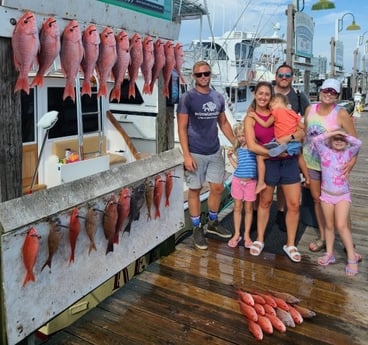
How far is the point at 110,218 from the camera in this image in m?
2.71

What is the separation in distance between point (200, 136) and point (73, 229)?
1641 mm

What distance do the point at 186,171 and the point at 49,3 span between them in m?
1.97

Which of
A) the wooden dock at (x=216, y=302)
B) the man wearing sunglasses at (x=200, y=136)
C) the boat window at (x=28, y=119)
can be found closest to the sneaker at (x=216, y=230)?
the wooden dock at (x=216, y=302)

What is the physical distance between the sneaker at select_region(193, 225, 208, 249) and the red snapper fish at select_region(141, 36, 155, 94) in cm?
155

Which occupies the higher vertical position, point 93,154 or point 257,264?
point 93,154

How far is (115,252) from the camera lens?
291 centimetres

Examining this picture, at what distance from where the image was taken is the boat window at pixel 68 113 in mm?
5422

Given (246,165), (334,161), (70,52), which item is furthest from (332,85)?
(70,52)

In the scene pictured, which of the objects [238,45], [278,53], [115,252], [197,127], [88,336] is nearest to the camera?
[88,336]

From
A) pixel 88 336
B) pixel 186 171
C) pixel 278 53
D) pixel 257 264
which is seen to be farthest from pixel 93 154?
pixel 278 53

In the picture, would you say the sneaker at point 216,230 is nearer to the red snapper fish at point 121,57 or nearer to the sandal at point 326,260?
the sandal at point 326,260

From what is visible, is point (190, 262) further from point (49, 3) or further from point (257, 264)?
point (49, 3)

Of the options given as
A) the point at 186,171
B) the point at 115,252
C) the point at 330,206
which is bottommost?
the point at 115,252

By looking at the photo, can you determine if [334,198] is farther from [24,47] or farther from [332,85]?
[24,47]
